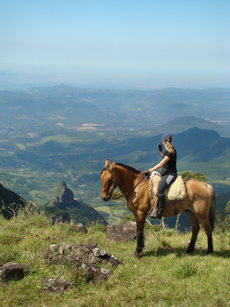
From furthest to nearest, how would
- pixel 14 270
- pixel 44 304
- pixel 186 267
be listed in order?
pixel 186 267 < pixel 14 270 < pixel 44 304

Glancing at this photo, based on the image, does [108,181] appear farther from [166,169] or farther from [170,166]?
[170,166]

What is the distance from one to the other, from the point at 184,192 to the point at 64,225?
4.62 m

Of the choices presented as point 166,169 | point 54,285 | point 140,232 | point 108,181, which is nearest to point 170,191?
point 166,169

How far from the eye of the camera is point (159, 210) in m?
7.29

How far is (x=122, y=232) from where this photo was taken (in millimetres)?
9000

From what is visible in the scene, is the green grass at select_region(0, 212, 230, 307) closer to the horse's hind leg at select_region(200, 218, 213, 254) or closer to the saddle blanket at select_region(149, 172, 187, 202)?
the horse's hind leg at select_region(200, 218, 213, 254)

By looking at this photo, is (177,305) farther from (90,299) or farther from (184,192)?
(184,192)

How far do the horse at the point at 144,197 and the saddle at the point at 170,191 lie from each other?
0.14 meters

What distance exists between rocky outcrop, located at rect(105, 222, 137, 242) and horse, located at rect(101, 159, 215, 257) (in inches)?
49.7

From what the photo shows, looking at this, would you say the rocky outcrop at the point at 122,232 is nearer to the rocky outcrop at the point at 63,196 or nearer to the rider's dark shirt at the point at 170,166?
the rider's dark shirt at the point at 170,166

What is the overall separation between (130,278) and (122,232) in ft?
11.5

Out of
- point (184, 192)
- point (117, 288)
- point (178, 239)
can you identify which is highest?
point (184, 192)

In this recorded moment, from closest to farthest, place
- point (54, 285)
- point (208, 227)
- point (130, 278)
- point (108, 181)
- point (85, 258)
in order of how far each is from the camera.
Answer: point (54, 285)
point (130, 278)
point (85, 258)
point (108, 181)
point (208, 227)

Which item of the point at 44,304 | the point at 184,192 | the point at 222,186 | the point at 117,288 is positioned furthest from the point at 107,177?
the point at 222,186
